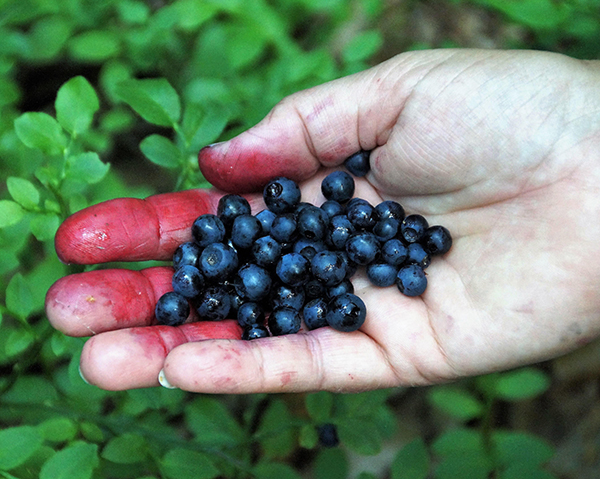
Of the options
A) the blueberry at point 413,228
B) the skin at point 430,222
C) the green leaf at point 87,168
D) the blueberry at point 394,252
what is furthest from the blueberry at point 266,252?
the green leaf at point 87,168

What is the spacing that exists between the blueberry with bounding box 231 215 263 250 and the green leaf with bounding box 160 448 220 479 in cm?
85

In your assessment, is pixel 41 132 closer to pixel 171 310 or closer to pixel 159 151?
pixel 159 151

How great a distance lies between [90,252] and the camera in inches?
80.1

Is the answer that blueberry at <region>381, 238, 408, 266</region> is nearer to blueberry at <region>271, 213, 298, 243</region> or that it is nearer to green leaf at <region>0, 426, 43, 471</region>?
blueberry at <region>271, 213, 298, 243</region>

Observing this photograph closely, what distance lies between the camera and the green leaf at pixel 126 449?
182cm


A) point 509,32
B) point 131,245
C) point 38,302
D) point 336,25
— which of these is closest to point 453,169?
point 131,245

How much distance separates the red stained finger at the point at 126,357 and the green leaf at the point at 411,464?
0.95m

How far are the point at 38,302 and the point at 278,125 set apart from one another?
1276 mm

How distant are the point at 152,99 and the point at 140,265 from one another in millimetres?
692

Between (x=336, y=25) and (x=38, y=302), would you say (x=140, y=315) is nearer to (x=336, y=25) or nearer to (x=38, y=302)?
(x=38, y=302)

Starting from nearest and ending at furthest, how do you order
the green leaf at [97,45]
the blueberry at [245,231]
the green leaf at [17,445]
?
the green leaf at [17,445] → the blueberry at [245,231] → the green leaf at [97,45]

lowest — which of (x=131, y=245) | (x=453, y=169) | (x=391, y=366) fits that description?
(x=391, y=366)

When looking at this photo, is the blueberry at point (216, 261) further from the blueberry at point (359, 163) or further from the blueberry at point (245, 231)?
the blueberry at point (359, 163)

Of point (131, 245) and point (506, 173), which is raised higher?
point (506, 173)
